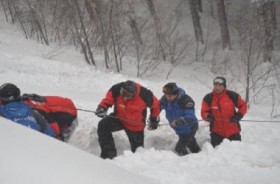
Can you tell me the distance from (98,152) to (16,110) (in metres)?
2.31

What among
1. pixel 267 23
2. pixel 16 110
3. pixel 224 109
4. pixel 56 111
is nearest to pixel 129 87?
pixel 56 111

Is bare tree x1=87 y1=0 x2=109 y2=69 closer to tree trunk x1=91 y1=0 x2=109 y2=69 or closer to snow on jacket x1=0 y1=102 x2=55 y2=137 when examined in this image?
tree trunk x1=91 y1=0 x2=109 y2=69

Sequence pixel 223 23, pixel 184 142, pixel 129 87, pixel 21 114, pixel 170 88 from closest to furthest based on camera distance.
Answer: pixel 21 114, pixel 129 87, pixel 170 88, pixel 184 142, pixel 223 23

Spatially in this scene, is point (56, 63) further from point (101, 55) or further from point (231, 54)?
point (231, 54)

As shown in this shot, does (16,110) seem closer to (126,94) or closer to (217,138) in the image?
(126,94)

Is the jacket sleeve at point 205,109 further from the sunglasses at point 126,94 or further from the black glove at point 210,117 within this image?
the sunglasses at point 126,94

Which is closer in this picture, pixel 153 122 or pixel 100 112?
pixel 100 112

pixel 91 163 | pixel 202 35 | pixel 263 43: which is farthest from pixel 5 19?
pixel 91 163

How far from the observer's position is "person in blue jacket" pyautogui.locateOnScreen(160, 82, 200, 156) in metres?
7.36

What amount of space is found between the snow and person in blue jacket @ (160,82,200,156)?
34cm

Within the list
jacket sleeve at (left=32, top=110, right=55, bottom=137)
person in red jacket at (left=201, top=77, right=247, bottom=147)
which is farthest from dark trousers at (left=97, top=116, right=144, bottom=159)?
jacket sleeve at (left=32, top=110, right=55, bottom=137)

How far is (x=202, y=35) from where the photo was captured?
1031 inches

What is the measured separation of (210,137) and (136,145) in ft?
5.12

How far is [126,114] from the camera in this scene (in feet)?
24.8
